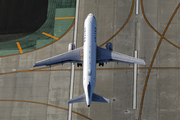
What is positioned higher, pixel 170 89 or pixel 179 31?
pixel 179 31

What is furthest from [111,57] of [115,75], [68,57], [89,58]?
[68,57]

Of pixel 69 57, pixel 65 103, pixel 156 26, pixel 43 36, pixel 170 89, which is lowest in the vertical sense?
pixel 65 103

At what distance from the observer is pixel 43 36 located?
3238cm

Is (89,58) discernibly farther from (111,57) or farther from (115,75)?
(115,75)

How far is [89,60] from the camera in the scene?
24.5m

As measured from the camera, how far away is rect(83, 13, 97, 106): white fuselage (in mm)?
22783

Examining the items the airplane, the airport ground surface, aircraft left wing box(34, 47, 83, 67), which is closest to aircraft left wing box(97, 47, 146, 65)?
the airplane

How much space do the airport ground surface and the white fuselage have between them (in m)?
5.33

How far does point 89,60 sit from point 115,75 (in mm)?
7885

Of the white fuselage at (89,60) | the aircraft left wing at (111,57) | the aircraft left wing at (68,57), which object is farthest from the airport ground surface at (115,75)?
the white fuselage at (89,60)

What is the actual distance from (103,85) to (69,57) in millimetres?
8734

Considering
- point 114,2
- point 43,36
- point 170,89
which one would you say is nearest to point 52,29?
point 43,36

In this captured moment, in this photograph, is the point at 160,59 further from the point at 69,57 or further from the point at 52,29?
the point at 52,29

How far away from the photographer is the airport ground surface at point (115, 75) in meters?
28.9
